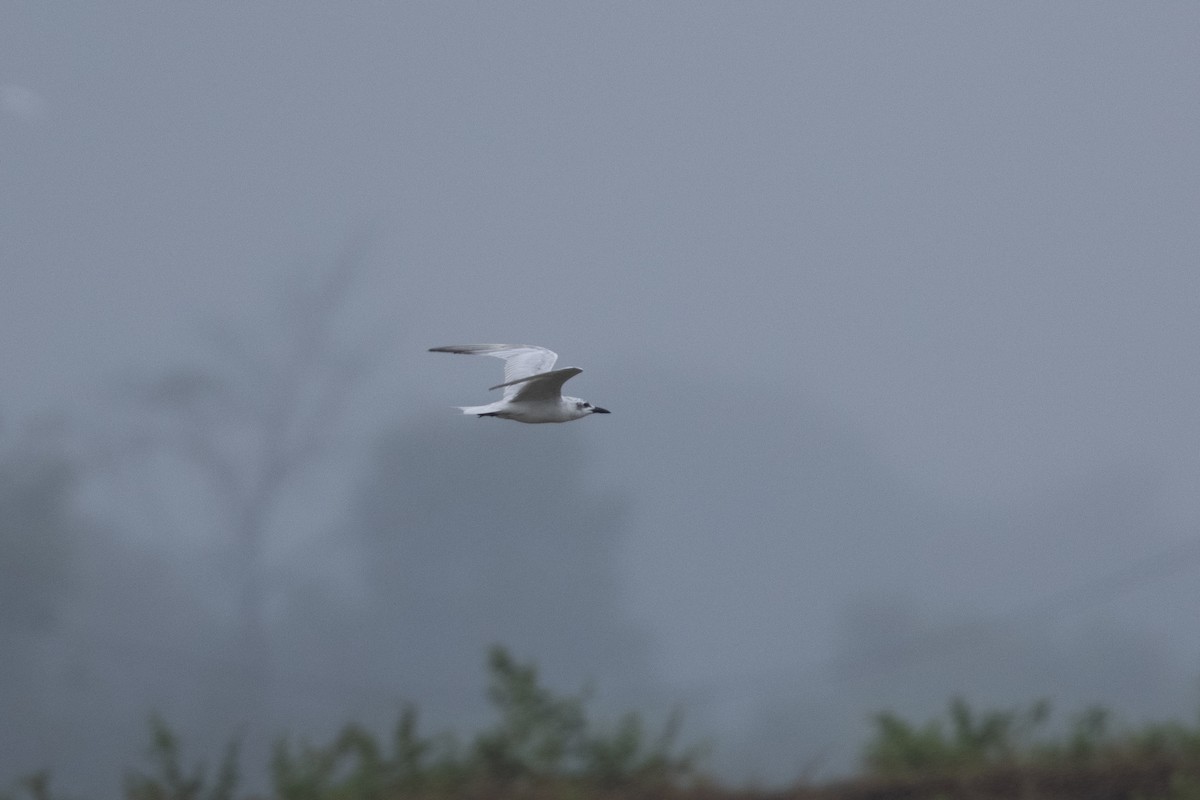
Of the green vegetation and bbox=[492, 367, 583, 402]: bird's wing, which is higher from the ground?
bbox=[492, 367, 583, 402]: bird's wing

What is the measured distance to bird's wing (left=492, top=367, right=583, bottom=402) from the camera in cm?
998

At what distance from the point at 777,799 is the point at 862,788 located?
17.4 inches

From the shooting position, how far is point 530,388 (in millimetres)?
10492

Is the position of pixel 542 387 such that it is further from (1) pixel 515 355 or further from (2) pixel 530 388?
(1) pixel 515 355

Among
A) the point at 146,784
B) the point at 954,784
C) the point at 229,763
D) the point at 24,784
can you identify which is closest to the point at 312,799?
the point at 229,763

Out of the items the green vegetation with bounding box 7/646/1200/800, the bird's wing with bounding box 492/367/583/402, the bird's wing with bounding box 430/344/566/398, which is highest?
the bird's wing with bounding box 430/344/566/398

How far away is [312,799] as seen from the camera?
7.91 meters

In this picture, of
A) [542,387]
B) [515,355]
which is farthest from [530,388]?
[515,355]

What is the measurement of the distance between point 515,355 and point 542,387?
142 cm

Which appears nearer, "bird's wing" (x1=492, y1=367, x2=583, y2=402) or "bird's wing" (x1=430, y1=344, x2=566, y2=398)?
"bird's wing" (x1=492, y1=367, x2=583, y2=402)

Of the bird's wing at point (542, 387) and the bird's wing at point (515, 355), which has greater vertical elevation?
the bird's wing at point (515, 355)

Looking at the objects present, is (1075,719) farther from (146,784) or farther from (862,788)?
(146,784)

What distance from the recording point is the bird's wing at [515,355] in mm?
11523

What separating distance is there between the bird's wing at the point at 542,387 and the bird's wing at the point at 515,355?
0.58m
